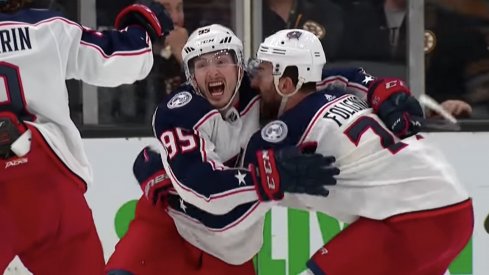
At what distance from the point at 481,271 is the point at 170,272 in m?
1.30

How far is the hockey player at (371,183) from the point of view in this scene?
10.2ft

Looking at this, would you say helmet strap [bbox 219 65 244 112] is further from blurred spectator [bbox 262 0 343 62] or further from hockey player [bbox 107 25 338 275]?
blurred spectator [bbox 262 0 343 62]

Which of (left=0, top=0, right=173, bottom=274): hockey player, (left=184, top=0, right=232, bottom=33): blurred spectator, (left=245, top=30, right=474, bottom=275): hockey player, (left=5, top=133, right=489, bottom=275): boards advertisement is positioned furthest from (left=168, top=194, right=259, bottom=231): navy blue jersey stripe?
(left=184, top=0, right=232, bottom=33): blurred spectator

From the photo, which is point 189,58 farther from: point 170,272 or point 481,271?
point 481,271

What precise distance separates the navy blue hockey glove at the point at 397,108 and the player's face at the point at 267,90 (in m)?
0.26

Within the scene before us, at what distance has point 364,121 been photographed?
3.16 meters

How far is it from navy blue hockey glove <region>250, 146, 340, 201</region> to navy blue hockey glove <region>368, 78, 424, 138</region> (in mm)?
213

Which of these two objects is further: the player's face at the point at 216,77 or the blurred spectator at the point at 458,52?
the blurred spectator at the point at 458,52

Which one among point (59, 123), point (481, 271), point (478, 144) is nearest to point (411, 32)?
point (478, 144)

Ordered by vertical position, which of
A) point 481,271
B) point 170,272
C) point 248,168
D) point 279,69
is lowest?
point 481,271

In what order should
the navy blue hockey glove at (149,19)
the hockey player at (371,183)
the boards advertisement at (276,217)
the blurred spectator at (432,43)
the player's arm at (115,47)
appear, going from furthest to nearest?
the blurred spectator at (432,43) → the boards advertisement at (276,217) → the navy blue hockey glove at (149,19) → the player's arm at (115,47) → the hockey player at (371,183)

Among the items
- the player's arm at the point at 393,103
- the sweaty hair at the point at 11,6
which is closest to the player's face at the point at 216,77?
the player's arm at the point at 393,103

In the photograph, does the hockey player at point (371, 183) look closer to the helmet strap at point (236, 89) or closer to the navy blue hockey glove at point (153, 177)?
the helmet strap at point (236, 89)

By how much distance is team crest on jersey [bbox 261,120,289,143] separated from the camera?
3.14 m
